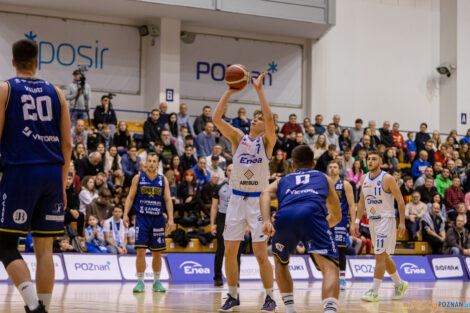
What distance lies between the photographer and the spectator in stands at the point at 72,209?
14117 mm

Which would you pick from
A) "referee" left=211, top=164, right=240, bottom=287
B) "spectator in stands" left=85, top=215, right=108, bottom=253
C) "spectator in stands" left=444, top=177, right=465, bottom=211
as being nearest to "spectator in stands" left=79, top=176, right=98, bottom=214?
"spectator in stands" left=85, top=215, right=108, bottom=253

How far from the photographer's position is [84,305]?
27.3 feet

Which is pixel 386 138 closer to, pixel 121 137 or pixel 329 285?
pixel 121 137

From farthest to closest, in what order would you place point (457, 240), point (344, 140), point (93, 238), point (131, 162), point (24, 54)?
point (344, 140), point (457, 240), point (131, 162), point (93, 238), point (24, 54)

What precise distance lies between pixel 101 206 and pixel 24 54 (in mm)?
9640

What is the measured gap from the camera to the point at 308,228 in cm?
636

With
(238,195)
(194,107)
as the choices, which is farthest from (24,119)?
(194,107)

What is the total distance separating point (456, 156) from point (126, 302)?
52.2 feet

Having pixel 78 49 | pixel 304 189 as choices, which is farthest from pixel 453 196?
pixel 304 189

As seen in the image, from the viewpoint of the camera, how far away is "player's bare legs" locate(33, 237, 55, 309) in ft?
17.9

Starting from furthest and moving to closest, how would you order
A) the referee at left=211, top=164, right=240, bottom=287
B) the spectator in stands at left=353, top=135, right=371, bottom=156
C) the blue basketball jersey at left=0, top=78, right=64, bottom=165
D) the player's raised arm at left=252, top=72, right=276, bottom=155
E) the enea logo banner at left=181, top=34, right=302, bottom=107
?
the enea logo banner at left=181, top=34, right=302, bottom=107, the spectator in stands at left=353, top=135, right=371, bottom=156, the referee at left=211, top=164, right=240, bottom=287, the player's raised arm at left=252, top=72, right=276, bottom=155, the blue basketball jersey at left=0, top=78, right=64, bottom=165

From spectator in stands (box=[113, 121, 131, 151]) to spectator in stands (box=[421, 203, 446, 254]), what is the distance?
324 inches

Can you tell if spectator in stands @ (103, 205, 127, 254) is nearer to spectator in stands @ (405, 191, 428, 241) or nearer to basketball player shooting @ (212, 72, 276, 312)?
basketball player shooting @ (212, 72, 276, 312)

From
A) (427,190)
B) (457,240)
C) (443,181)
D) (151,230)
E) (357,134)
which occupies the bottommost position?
(457,240)
